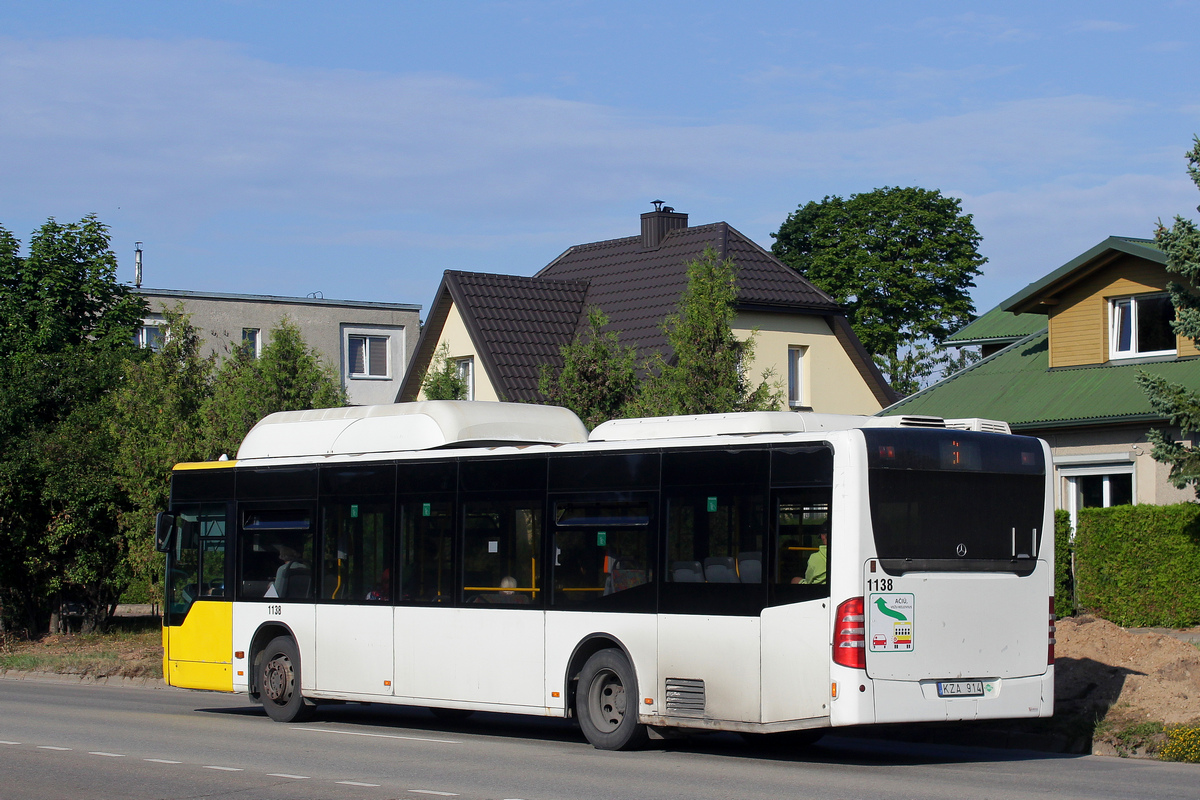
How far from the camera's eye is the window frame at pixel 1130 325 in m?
27.8

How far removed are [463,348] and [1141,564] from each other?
72.5 ft

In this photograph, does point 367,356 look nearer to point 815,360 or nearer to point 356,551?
point 815,360

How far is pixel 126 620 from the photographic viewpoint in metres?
36.1

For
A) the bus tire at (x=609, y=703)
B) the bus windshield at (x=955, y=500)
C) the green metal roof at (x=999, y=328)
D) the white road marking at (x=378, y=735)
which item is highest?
the green metal roof at (x=999, y=328)

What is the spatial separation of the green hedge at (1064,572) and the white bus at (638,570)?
11.6 metres

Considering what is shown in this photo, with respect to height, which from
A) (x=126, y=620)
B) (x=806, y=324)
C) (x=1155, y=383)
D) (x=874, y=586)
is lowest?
(x=126, y=620)

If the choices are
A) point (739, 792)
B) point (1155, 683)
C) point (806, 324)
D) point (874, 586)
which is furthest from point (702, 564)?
point (806, 324)

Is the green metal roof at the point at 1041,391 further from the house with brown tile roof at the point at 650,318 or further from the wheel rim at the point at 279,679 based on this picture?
the wheel rim at the point at 279,679

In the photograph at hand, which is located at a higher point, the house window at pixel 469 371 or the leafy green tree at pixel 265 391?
the house window at pixel 469 371

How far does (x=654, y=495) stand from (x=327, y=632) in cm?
491

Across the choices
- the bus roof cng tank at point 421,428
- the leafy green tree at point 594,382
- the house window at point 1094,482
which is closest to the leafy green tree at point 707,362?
the leafy green tree at point 594,382

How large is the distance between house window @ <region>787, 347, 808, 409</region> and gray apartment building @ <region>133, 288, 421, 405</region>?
20802 millimetres

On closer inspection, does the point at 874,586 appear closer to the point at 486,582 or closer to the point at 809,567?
the point at 809,567

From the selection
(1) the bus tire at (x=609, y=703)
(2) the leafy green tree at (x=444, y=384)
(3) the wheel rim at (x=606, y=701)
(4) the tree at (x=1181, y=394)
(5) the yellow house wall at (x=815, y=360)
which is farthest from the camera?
(5) the yellow house wall at (x=815, y=360)
